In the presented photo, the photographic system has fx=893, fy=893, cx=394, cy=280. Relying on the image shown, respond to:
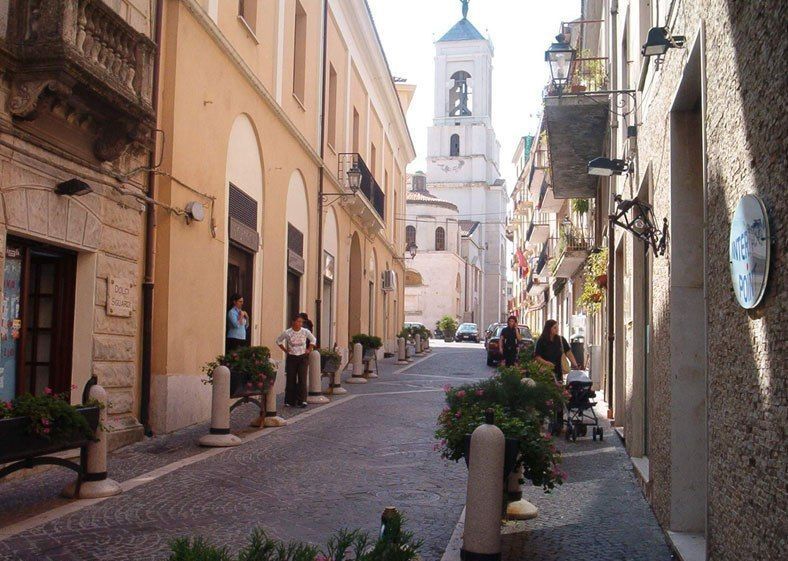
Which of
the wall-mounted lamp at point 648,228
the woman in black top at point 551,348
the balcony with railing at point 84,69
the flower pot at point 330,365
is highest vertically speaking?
the balcony with railing at point 84,69

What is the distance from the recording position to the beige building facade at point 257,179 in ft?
38.1

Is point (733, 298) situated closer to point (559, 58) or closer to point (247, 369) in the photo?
point (247, 369)

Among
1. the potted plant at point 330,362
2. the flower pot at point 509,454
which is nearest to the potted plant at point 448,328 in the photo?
the potted plant at point 330,362

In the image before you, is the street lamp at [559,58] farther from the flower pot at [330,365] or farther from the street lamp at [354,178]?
the street lamp at [354,178]

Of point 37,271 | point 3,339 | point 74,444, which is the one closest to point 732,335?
point 74,444

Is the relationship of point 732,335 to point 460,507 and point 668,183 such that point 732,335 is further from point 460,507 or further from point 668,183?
point 460,507

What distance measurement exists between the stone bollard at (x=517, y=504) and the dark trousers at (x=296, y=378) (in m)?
8.24

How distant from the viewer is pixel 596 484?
27.9 feet

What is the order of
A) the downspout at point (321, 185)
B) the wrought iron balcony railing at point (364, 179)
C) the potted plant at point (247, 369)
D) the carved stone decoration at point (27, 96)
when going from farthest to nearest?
the wrought iron balcony railing at point (364, 179), the downspout at point (321, 185), the potted plant at point (247, 369), the carved stone decoration at point (27, 96)

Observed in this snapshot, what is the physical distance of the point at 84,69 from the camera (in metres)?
8.52

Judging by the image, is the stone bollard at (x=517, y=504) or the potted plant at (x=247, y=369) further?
the potted plant at (x=247, y=369)

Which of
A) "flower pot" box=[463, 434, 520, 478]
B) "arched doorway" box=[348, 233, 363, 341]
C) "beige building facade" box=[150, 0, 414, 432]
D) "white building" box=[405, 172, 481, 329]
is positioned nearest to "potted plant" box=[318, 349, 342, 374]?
"beige building facade" box=[150, 0, 414, 432]

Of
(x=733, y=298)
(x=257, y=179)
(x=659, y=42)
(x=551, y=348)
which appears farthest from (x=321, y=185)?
(x=733, y=298)

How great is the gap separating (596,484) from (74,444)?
4.73 m
